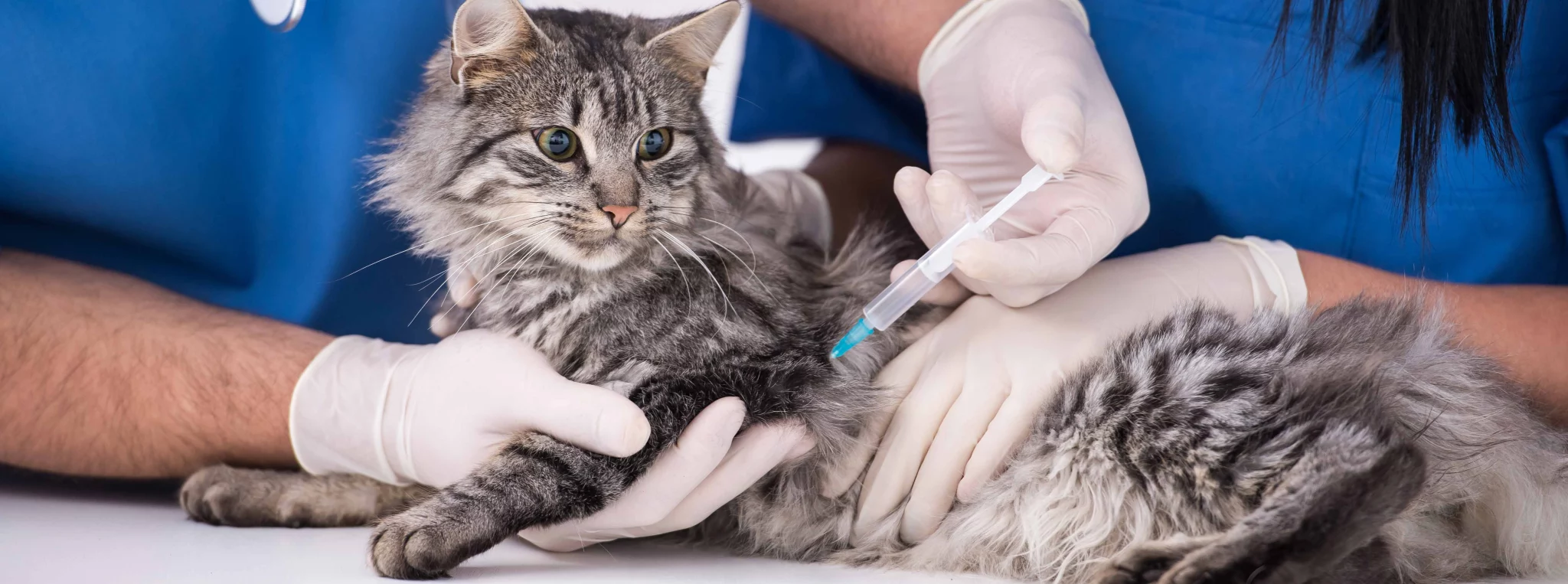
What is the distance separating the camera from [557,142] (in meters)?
1.59

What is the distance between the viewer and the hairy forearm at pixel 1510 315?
1.84 metres

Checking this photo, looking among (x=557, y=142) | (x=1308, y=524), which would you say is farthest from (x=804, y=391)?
(x=1308, y=524)

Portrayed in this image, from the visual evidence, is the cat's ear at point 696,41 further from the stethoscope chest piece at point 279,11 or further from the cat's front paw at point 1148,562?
the cat's front paw at point 1148,562

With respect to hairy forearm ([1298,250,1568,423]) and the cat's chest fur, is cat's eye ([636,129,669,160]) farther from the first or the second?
hairy forearm ([1298,250,1568,423])

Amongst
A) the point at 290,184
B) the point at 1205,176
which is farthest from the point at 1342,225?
the point at 290,184

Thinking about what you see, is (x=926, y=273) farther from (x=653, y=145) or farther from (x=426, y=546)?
(x=426, y=546)

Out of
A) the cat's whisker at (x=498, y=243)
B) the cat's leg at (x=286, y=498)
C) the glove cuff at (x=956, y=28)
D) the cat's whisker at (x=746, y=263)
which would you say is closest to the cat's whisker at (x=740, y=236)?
the cat's whisker at (x=746, y=263)

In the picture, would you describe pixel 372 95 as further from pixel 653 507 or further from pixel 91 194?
pixel 653 507

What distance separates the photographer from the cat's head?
1.57 meters

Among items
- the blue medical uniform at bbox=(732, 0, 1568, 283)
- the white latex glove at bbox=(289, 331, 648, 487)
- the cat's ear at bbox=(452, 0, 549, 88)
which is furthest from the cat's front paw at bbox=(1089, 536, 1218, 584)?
the cat's ear at bbox=(452, 0, 549, 88)

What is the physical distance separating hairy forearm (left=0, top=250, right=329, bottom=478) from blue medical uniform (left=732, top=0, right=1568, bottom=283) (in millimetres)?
1921

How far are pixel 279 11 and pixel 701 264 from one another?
119 cm

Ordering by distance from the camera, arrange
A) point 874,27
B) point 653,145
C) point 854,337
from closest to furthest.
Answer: point 854,337 → point 653,145 → point 874,27

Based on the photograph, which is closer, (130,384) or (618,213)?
(618,213)
